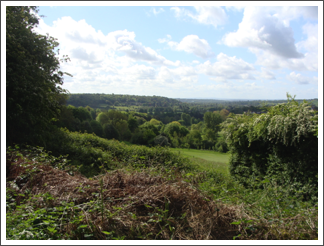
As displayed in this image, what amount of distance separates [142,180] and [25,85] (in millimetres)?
6722

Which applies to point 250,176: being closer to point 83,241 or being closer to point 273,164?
point 273,164

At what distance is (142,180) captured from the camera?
154 inches

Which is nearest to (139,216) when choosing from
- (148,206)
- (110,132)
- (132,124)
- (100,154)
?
(148,206)

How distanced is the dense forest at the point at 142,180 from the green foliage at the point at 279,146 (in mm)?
29

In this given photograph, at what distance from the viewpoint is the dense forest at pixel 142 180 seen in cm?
278

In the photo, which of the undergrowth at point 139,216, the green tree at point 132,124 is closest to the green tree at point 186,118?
the green tree at point 132,124

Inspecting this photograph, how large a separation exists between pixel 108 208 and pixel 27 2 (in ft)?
13.9

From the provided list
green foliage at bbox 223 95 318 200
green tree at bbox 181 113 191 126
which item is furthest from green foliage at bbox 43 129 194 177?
green tree at bbox 181 113 191 126

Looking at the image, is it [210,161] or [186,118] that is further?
[186,118]

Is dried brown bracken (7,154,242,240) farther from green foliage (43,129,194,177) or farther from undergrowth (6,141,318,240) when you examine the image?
green foliage (43,129,194,177)

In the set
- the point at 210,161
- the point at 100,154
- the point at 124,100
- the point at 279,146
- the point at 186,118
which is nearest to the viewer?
the point at 279,146

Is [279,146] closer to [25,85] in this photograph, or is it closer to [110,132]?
[25,85]

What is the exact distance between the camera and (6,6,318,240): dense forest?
9.12ft

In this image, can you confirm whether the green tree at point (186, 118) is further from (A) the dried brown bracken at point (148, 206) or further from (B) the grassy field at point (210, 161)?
(A) the dried brown bracken at point (148, 206)
